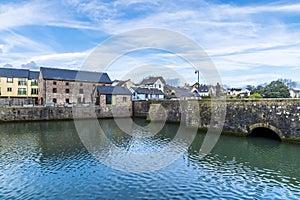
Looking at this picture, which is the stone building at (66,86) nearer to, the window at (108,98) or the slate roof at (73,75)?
the slate roof at (73,75)

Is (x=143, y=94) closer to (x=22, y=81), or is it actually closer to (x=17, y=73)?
(x=22, y=81)

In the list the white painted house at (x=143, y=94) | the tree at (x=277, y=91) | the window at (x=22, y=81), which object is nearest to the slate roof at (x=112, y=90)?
the white painted house at (x=143, y=94)

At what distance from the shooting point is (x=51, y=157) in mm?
13523

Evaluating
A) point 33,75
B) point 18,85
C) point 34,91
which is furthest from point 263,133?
point 33,75

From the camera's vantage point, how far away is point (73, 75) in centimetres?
4897

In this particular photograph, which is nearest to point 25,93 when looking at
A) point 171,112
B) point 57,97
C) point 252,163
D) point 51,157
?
point 57,97

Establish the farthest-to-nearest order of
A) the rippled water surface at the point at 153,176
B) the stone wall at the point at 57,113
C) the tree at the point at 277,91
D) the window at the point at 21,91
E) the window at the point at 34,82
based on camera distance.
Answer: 1. the tree at the point at 277,91
2. the window at the point at 34,82
3. the window at the point at 21,91
4. the stone wall at the point at 57,113
5. the rippled water surface at the point at 153,176

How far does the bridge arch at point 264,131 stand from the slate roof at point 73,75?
1473 inches

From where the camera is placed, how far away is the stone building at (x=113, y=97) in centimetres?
4219

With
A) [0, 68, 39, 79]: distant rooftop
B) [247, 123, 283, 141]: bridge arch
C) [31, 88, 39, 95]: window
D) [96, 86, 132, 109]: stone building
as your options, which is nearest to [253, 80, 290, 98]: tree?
[247, 123, 283, 141]: bridge arch

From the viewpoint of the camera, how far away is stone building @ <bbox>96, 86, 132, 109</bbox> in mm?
42188

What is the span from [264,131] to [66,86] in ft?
127

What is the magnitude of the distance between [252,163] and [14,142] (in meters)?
18.0

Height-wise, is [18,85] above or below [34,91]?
above
